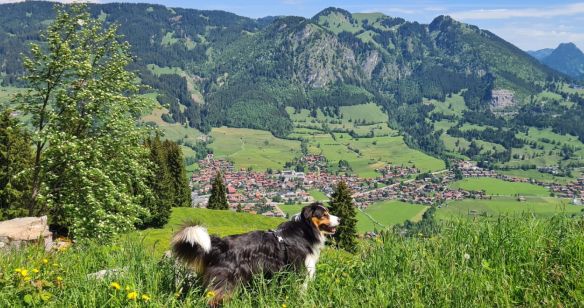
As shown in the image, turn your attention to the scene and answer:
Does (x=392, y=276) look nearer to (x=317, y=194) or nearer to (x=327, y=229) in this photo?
(x=327, y=229)

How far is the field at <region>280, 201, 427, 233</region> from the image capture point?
466 ft

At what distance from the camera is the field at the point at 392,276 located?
16.5 feet

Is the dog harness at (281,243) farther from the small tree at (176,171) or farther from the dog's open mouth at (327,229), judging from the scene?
the small tree at (176,171)

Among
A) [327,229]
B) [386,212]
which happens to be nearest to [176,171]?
[327,229]

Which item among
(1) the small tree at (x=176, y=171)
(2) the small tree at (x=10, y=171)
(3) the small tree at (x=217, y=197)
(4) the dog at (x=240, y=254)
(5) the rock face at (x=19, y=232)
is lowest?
(3) the small tree at (x=217, y=197)

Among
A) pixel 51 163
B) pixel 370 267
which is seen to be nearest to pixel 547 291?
pixel 370 267

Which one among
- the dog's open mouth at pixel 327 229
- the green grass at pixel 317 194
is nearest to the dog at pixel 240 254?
the dog's open mouth at pixel 327 229

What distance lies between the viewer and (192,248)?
6.49 meters

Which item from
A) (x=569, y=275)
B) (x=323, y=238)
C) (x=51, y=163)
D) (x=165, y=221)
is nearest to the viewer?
(x=569, y=275)

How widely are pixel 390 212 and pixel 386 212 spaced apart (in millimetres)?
1635

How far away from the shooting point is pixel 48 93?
25.1 m

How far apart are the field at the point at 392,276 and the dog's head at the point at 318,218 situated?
0.64 meters

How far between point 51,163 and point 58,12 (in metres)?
9.03

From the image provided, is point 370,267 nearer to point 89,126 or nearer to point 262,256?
point 262,256
